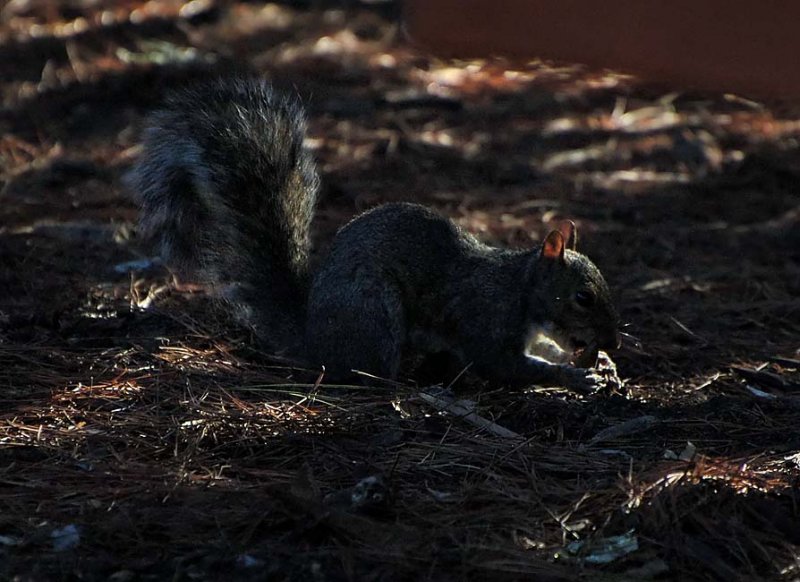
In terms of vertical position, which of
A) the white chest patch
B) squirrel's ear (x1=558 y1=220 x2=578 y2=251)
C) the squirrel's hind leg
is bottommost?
the white chest patch

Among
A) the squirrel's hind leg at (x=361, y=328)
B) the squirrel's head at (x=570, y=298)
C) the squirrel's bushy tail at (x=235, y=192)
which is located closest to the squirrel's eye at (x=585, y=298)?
the squirrel's head at (x=570, y=298)

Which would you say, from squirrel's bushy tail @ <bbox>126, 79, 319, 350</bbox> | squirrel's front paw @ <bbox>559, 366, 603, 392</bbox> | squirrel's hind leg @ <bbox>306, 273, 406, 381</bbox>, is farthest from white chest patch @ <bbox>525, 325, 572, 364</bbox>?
squirrel's bushy tail @ <bbox>126, 79, 319, 350</bbox>

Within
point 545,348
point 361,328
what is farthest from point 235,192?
point 545,348

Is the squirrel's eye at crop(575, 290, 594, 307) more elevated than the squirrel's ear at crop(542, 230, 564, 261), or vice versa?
the squirrel's ear at crop(542, 230, 564, 261)

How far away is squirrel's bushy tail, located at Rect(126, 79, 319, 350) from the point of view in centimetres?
375

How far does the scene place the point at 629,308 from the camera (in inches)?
176

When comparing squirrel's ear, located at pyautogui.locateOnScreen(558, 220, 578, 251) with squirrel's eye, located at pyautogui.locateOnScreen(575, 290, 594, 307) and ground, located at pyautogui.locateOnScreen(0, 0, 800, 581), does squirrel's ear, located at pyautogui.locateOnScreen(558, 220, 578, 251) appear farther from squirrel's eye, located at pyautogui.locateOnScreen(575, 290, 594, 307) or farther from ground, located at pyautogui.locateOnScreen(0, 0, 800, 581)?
ground, located at pyautogui.locateOnScreen(0, 0, 800, 581)

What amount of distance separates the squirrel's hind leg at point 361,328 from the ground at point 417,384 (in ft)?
0.42

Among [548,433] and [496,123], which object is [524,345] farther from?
[496,123]

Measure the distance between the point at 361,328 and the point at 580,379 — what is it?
2.35 feet

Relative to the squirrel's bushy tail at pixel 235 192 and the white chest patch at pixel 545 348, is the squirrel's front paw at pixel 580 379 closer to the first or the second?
the white chest patch at pixel 545 348

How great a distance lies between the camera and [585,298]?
368cm

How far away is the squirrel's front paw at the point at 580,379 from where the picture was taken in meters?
3.56

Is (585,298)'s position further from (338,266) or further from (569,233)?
(338,266)
